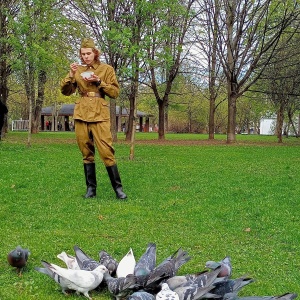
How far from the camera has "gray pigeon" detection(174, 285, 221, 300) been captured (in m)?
3.37

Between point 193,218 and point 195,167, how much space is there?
6341 millimetres

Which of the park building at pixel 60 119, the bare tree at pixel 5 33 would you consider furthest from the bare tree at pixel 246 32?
the park building at pixel 60 119

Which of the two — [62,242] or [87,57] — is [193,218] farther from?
[87,57]

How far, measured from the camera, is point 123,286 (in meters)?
3.56

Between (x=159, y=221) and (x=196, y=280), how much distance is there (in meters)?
2.96

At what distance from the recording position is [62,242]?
5285 millimetres

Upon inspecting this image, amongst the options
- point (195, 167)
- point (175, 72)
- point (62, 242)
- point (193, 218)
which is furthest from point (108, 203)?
point (175, 72)

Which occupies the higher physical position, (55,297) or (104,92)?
(104,92)

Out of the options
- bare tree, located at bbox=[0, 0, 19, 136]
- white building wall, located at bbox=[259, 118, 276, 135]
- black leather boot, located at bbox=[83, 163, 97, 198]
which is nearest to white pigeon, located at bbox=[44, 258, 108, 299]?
black leather boot, located at bbox=[83, 163, 97, 198]

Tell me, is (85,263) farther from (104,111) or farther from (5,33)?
(5,33)

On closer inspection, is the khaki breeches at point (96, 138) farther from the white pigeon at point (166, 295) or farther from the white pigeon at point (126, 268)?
the white pigeon at point (166, 295)

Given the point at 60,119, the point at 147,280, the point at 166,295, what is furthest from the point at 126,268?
the point at 60,119

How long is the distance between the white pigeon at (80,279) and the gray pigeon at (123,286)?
152 millimetres

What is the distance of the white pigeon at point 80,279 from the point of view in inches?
145
